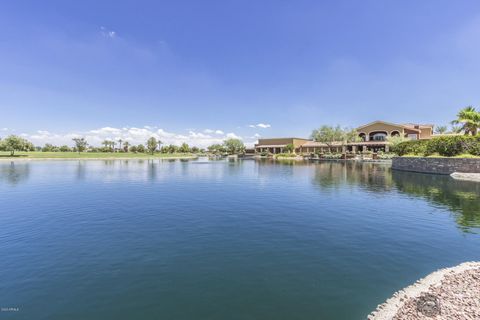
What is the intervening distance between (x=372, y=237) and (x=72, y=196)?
2175cm

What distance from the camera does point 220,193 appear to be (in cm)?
2225

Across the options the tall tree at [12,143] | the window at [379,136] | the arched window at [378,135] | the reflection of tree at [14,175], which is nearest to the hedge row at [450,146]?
the window at [379,136]

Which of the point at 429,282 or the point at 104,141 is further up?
the point at 104,141

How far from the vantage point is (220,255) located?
9195 mm

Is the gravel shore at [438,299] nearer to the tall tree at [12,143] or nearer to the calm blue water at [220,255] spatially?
the calm blue water at [220,255]

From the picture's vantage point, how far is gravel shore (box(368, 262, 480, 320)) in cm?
557

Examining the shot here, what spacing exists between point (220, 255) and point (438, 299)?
254 inches

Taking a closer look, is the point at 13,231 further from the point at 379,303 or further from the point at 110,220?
the point at 379,303

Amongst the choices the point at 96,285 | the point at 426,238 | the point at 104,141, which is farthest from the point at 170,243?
the point at 104,141

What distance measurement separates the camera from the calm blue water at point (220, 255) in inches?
246

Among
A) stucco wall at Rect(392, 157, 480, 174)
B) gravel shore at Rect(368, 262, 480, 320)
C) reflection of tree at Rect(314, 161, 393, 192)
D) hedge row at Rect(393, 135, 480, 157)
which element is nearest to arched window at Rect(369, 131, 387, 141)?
stucco wall at Rect(392, 157, 480, 174)

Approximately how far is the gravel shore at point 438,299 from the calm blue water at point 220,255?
0.44 meters

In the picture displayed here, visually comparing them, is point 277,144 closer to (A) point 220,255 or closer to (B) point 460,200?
(B) point 460,200

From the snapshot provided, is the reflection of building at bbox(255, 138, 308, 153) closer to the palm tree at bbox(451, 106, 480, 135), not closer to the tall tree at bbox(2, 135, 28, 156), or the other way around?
the palm tree at bbox(451, 106, 480, 135)
